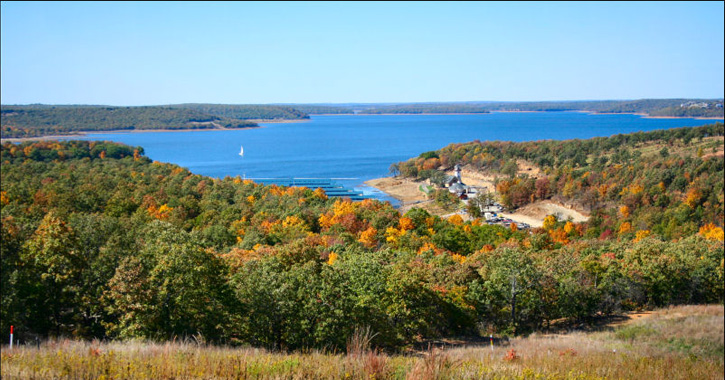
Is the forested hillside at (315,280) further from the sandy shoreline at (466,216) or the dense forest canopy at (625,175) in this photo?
the sandy shoreline at (466,216)

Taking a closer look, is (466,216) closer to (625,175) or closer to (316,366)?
(625,175)

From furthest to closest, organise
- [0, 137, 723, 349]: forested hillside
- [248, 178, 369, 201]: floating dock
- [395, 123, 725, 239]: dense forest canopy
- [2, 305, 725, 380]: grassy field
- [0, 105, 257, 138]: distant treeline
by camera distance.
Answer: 1. [0, 105, 257, 138]: distant treeline
2. [248, 178, 369, 201]: floating dock
3. [395, 123, 725, 239]: dense forest canopy
4. [0, 137, 723, 349]: forested hillside
5. [2, 305, 725, 380]: grassy field

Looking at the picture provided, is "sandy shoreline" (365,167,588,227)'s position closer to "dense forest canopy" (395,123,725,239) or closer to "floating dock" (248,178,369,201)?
"dense forest canopy" (395,123,725,239)

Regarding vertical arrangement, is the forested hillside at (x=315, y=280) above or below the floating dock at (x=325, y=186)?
above

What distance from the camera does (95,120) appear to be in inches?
5369

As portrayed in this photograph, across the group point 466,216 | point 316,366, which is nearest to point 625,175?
point 466,216

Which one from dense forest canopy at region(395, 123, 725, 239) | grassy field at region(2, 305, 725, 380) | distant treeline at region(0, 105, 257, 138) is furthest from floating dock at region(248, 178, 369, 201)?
distant treeline at region(0, 105, 257, 138)

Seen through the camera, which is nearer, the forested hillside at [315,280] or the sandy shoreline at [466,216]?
the forested hillside at [315,280]

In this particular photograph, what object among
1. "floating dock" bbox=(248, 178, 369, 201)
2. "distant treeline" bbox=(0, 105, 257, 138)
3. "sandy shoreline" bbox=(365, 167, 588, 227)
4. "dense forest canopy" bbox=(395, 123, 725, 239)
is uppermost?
"distant treeline" bbox=(0, 105, 257, 138)

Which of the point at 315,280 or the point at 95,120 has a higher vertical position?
the point at 95,120

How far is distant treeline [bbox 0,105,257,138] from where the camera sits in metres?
111

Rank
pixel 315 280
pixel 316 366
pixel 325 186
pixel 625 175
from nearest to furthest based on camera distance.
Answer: pixel 316 366, pixel 315 280, pixel 625 175, pixel 325 186

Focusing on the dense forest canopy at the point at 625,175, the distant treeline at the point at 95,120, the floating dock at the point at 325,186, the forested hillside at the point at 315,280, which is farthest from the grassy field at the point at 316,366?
the distant treeline at the point at 95,120

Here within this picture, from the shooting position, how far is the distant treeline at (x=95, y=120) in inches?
4382
